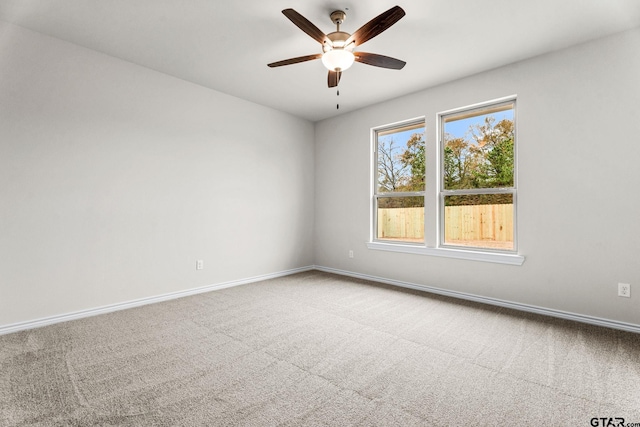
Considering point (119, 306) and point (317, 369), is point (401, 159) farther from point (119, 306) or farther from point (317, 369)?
point (119, 306)

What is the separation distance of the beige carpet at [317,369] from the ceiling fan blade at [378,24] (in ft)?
7.77

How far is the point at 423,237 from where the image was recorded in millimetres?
4066

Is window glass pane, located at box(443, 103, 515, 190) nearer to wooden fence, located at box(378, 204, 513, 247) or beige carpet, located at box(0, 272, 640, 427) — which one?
wooden fence, located at box(378, 204, 513, 247)

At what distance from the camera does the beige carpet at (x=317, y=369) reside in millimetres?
1579

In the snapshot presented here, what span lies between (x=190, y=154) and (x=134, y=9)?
5.34ft

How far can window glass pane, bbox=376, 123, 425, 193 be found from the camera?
4.17 metres

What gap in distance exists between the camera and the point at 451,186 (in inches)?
151

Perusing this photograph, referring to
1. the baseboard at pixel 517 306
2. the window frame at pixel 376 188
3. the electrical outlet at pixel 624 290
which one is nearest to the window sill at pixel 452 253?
the window frame at pixel 376 188

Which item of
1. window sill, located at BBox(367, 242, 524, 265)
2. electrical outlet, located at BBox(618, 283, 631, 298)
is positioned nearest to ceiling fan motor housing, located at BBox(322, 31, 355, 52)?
window sill, located at BBox(367, 242, 524, 265)

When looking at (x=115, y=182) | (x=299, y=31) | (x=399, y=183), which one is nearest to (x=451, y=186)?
(x=399, y=183)

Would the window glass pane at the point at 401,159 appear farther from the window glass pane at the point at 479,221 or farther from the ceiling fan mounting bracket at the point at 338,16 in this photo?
the ceiling fan mounting bracket at the point at 338,16

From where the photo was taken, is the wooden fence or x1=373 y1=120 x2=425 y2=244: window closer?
the wooden fence

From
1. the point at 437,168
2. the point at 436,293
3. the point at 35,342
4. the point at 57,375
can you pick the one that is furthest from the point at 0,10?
the point at 436,293

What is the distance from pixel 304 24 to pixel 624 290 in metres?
3.51
